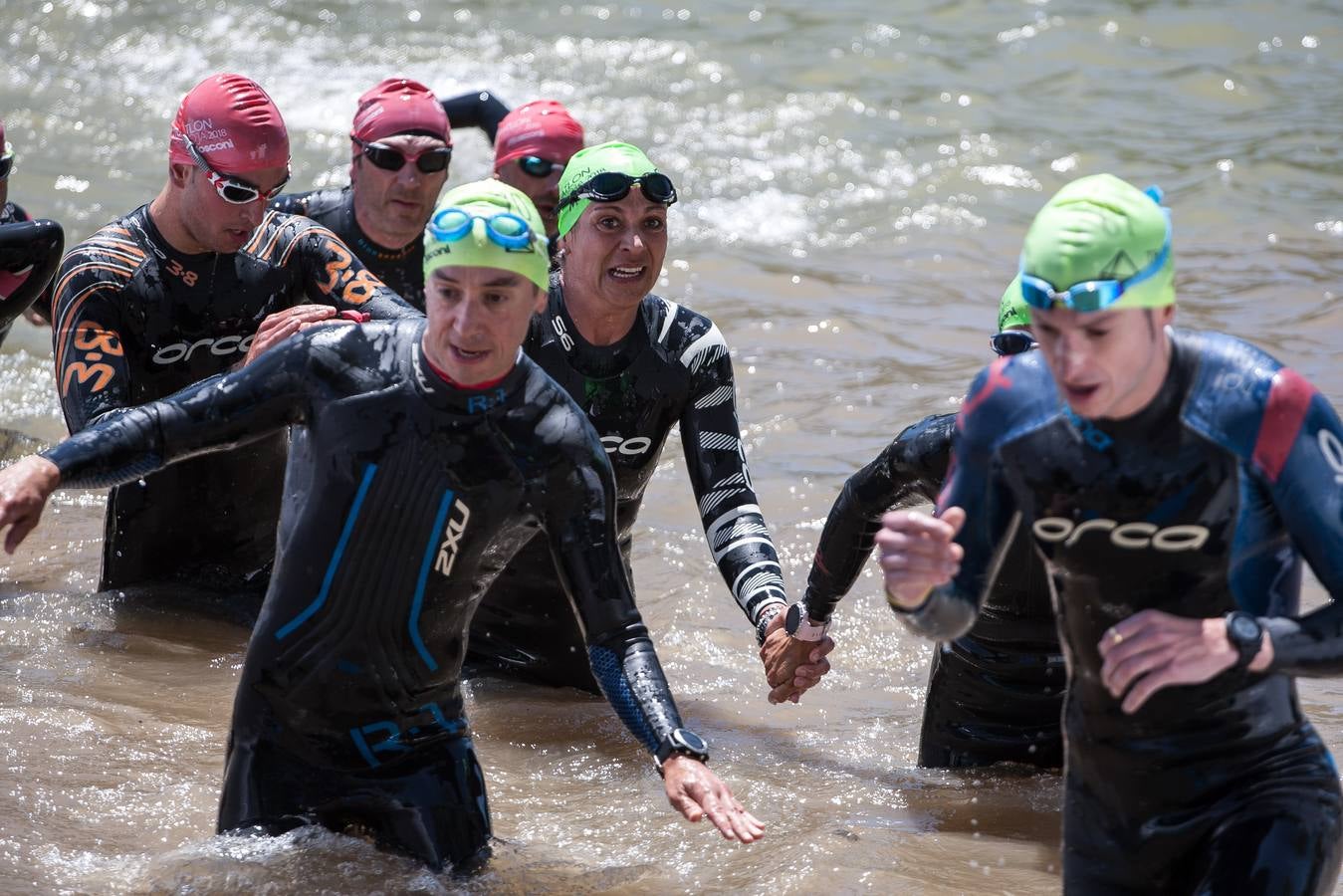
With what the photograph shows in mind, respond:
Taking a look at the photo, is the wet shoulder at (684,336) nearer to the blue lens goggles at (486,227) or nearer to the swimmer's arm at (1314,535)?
the blue lens goggles at (486,227)

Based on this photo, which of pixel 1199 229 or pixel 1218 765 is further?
pixel 1199 229

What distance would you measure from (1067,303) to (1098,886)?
48.5 inches

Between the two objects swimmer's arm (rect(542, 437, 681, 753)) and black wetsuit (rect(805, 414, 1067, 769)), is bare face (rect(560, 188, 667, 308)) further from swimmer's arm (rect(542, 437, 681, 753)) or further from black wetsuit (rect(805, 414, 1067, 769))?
swimmer's arm (rect(542, 437, 681, 753))

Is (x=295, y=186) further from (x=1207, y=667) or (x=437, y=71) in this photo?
(x=1207, y=667)

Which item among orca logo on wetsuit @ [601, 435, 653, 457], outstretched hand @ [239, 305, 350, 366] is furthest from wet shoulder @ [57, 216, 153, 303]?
orca logo on wetsuit @ [601, 435, 653, 457]

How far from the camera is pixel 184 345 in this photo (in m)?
5.71

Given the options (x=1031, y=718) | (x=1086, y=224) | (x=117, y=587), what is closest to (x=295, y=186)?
(x=117, y=587)

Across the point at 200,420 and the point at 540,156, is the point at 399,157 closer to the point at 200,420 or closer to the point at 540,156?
the point at 540,156

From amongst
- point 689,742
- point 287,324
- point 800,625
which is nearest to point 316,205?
point 287,324

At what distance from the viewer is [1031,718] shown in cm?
511

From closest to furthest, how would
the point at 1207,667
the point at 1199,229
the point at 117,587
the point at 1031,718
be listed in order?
the point at 1207,667, the point at 1031,718, the point at 117,587, the point at 1199,229

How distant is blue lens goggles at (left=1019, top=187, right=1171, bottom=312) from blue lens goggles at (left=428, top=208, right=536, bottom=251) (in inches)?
47.1

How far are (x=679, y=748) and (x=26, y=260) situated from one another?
13.1 ft

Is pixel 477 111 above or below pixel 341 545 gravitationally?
above
